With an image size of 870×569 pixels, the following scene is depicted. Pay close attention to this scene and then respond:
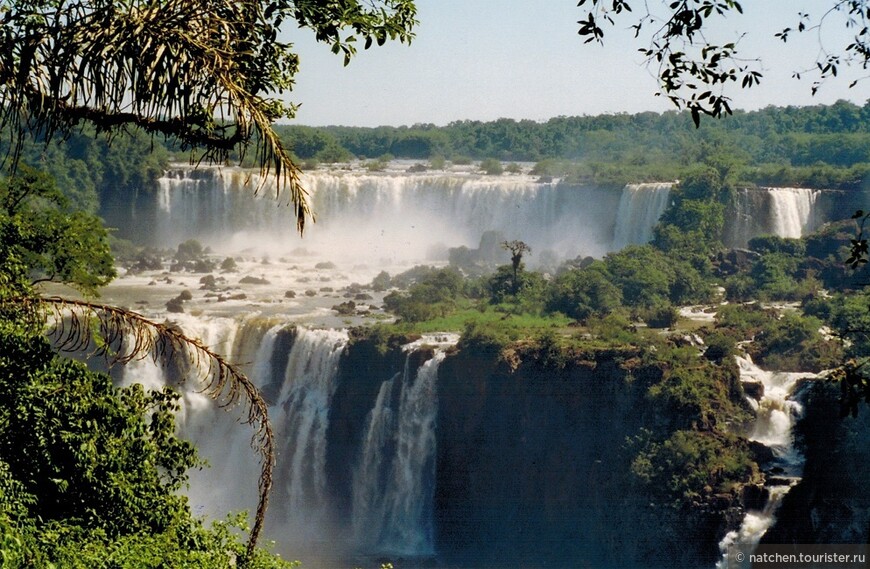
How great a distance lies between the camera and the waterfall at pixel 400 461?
80.8ft

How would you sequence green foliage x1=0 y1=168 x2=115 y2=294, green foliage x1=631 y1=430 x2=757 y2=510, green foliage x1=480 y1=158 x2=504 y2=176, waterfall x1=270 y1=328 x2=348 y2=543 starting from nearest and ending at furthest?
green foliage x1=0 y1=168 x2=115 y2=294 → green foliage x1=631 y1=430 x2=757 y2=510 → waterfall x1=270 y1=328 x2=348 y2=543 → green foliage x1=480 y1=158 x2=504 y2=176

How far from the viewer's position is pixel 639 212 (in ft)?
131

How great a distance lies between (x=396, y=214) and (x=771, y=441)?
25842 millimetres

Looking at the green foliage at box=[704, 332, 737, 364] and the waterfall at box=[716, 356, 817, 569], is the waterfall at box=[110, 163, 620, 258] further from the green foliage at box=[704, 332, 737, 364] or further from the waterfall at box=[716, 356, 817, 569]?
the waterfall at box=[716, 356, 817, 569]

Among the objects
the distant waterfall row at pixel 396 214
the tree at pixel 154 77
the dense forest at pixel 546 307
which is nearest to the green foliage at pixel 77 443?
the dense forest at pixel 546 307

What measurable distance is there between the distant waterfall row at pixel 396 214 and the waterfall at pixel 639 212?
0.14 ft

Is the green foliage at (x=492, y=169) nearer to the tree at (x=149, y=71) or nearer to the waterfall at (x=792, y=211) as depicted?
the waterfall at (x=792, y=211)

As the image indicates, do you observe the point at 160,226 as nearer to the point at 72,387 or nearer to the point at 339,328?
the point at 339,328

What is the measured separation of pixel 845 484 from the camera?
65.8 feet

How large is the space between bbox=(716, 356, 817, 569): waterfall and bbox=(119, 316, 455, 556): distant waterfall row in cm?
600

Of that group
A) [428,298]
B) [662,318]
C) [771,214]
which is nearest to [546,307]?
[662,318]

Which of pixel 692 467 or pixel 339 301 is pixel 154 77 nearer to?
pixel 692 467

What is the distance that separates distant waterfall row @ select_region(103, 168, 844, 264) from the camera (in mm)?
41781

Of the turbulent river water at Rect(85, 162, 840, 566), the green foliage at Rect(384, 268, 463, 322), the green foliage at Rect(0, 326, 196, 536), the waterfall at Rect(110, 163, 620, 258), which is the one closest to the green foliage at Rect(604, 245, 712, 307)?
the green foliage at Rect(384, 268, 463, 322)
